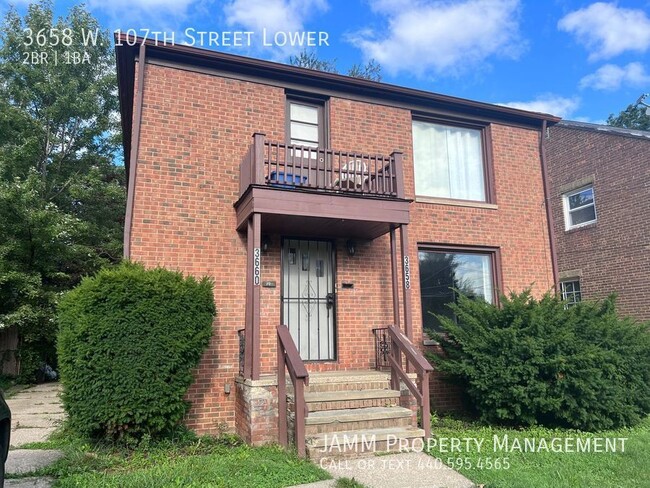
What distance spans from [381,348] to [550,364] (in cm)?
242

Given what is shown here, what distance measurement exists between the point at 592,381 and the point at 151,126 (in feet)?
23.7

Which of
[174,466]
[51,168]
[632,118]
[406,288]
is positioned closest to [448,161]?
[406,288]

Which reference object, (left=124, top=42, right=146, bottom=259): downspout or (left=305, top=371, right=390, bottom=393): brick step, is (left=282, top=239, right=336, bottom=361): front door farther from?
(left=124, top=42, right=146, bottom=259): downspout

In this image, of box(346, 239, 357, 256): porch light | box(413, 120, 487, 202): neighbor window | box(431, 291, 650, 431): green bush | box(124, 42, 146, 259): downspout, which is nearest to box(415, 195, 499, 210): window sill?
box(413, 120, 487, 202): neighbor window

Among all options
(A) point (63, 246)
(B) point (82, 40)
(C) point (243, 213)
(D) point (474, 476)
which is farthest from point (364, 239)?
(B) point (82, 40)

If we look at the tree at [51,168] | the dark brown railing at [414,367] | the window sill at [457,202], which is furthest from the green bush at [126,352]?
the tree at [51,168]

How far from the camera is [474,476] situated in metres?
4.63

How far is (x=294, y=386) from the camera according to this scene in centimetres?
551

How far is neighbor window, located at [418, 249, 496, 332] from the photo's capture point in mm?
8469

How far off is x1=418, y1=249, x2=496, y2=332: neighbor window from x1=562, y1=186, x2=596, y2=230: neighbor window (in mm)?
6582

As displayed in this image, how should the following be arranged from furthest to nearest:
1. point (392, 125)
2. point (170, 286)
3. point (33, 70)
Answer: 1. point (33, 70)
2. point (392, 125)
3. point (170, 286)

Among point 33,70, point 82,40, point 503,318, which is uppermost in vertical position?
→ point 82,40

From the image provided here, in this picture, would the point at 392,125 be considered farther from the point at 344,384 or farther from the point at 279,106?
the point at 344,384

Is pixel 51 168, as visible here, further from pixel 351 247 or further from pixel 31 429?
pixel 351 247
